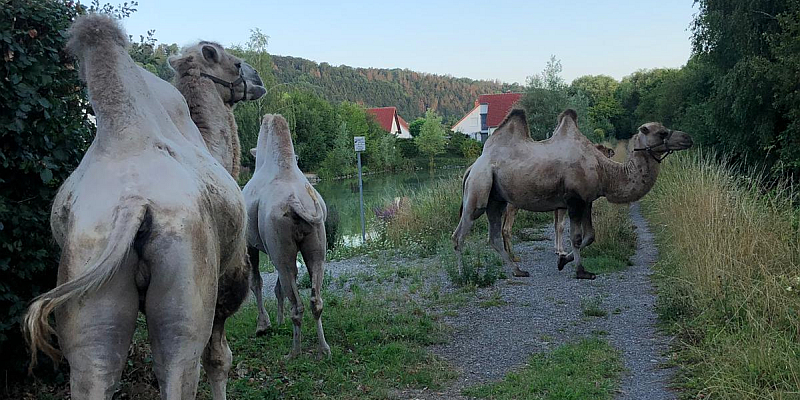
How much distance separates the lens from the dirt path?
5.40 metres

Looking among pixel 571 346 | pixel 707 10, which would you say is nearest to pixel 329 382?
pixel 571 346

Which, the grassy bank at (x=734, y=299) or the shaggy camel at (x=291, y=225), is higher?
the shaggy camel at (x=291, y=225)

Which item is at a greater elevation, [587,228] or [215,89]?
[215,89]

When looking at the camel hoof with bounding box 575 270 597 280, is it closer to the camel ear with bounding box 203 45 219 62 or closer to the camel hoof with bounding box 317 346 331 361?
the camel hoof with bounding box 317 346 331 361

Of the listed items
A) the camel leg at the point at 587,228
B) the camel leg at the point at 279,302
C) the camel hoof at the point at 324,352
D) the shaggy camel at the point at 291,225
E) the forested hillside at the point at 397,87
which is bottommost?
the camel hoof at the point at 324,352

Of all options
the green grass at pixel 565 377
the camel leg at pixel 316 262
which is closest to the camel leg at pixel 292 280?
the camel leg at pixel 316 262

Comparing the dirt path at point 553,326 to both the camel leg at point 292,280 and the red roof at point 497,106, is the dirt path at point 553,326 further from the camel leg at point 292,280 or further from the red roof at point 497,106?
the red roof at point 497,106

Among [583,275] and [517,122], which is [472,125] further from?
[583,275]

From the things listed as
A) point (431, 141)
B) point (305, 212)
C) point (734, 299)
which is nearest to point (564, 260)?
point (734, 299)

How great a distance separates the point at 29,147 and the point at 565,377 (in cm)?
423

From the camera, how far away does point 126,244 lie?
239 centimetres

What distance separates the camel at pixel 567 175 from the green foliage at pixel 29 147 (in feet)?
20.4

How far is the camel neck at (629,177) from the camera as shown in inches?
360

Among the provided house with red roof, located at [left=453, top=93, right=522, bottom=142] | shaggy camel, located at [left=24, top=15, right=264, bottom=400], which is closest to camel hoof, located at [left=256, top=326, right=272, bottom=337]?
shaggy camel, located at [left=24, top=15, right=264, bottom=400]
